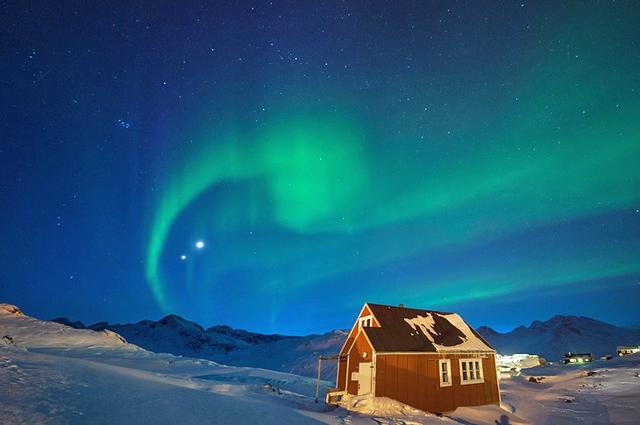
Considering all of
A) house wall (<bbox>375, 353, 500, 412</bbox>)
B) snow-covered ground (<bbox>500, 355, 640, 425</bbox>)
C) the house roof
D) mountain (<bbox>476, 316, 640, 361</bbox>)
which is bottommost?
snow-covered ground (<bbox>500, 355, 640, 425</bbox>)

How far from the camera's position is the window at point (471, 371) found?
80.7ft

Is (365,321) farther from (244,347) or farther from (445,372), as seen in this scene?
(244,347)

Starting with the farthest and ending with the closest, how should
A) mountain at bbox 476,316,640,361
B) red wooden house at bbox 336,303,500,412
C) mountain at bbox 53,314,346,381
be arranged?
mountain at bbox 476,316,640,361, mountain at bbox 53,314,346,381, red wooden house at bbox 336,303,500,412

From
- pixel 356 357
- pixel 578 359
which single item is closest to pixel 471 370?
pixel 356 357

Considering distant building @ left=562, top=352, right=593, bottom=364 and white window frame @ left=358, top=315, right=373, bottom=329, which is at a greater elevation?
white window frame @ left=358, top=315, right=373, bottom=329

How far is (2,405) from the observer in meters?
7.48

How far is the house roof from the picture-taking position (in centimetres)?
2278

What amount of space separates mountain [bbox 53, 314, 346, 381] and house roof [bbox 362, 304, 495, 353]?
3202cm

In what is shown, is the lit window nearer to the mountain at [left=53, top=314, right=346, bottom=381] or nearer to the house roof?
the house roof

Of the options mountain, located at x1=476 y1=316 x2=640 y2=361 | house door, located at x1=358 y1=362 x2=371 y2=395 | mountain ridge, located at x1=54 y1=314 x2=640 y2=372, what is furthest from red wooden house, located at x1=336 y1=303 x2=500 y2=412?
mountain, located at x1=476 y1=316 x2=640 y2=361

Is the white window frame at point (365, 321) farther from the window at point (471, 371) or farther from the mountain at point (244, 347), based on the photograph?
the mountain at point (244, 347)

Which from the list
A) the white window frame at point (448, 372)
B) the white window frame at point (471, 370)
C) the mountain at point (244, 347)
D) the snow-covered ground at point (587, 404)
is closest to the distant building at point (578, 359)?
the snow-covered ground at point (587, 404)

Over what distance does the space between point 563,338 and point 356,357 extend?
182 meters

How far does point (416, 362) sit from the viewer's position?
22.6 m
